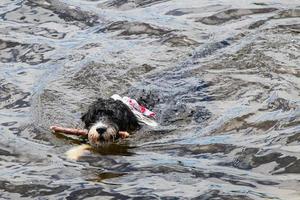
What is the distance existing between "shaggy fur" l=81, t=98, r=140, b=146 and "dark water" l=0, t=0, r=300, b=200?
26 centimetres

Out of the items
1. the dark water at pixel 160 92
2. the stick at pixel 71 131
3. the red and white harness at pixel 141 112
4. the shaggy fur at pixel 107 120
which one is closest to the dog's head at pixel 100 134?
the shaggy fur at pixel 107 120

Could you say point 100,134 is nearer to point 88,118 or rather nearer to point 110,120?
point 110,120

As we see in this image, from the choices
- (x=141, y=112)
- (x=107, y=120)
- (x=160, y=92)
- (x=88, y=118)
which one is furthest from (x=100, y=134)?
(x=160, y=92)

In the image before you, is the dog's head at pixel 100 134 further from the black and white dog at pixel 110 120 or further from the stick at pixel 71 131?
the stick at pixel 71 131

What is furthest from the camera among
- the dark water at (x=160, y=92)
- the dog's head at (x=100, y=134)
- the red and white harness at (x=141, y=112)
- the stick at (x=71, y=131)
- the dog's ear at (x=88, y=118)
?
the red and white harness at (x=141, y=112)

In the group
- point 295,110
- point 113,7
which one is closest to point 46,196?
point 295,110

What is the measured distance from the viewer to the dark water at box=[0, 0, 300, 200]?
22.7ft

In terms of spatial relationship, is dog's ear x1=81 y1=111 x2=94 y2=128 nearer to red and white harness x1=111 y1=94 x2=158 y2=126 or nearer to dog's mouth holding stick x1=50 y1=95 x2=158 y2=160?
dog's mouth holding stick x1=50 y1=95 x2=158 y2=160

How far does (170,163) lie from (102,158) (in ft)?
3.00

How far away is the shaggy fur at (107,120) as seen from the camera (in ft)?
27.7

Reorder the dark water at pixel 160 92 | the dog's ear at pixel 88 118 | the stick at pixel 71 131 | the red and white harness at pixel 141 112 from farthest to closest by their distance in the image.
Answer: the red and white harness at pixel 141 112, the dog's ear at pixel 88 118, the stick at pixel 71 131, the dark water at pixel 160 92

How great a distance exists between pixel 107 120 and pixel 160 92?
2.05 m

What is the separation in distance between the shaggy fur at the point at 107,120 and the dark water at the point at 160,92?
0.84 feet

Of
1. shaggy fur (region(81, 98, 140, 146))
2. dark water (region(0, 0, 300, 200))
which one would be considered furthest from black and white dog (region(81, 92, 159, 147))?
dark water (region(0, 0, 300, 200))
